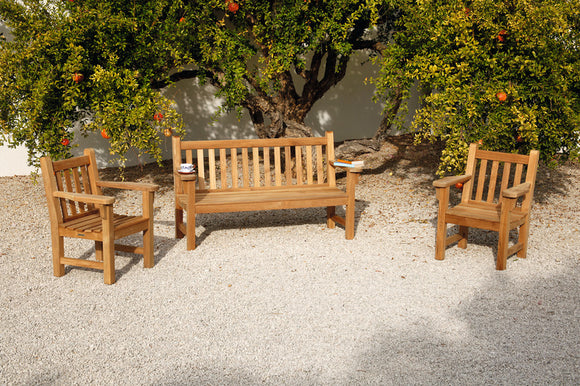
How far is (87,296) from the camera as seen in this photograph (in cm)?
421

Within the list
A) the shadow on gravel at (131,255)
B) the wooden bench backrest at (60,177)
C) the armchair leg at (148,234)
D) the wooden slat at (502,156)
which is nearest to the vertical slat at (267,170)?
the shadow on gravel at (131,255)

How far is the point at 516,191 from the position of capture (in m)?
4.47

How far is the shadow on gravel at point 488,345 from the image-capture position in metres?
3.10

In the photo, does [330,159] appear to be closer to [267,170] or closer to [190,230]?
[267,170]

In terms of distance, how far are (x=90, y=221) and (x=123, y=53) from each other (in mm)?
2582

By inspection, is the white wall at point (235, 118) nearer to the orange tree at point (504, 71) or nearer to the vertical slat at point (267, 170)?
the vertical slat at point (267, 170)

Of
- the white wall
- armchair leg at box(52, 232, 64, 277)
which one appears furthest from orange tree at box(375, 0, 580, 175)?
armchair leg at box(52, 232, 64, 277)

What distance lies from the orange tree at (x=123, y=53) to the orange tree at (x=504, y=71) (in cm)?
112

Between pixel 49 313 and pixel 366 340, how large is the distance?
228 cm

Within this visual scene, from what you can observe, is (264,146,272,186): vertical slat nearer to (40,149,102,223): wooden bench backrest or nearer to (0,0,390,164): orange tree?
(0,0,390,164): orange tree

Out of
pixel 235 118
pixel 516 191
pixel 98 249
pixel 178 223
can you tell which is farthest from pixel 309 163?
pixel 235 118

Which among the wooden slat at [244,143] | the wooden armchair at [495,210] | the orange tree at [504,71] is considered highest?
the orange tree at [504,71]

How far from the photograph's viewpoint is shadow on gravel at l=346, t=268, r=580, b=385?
10.2 feet

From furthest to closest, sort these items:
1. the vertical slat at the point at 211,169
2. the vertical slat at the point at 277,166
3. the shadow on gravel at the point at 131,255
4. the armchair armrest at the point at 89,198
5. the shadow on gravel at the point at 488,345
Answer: the vertical slat at the point at 277,166 → the vertical slat at the point at 211,169 → the shadow on gravel at the point at 131,255 → the armchair armrest at the point at 89,198 → the shadow on gravel at the point at 488,345
